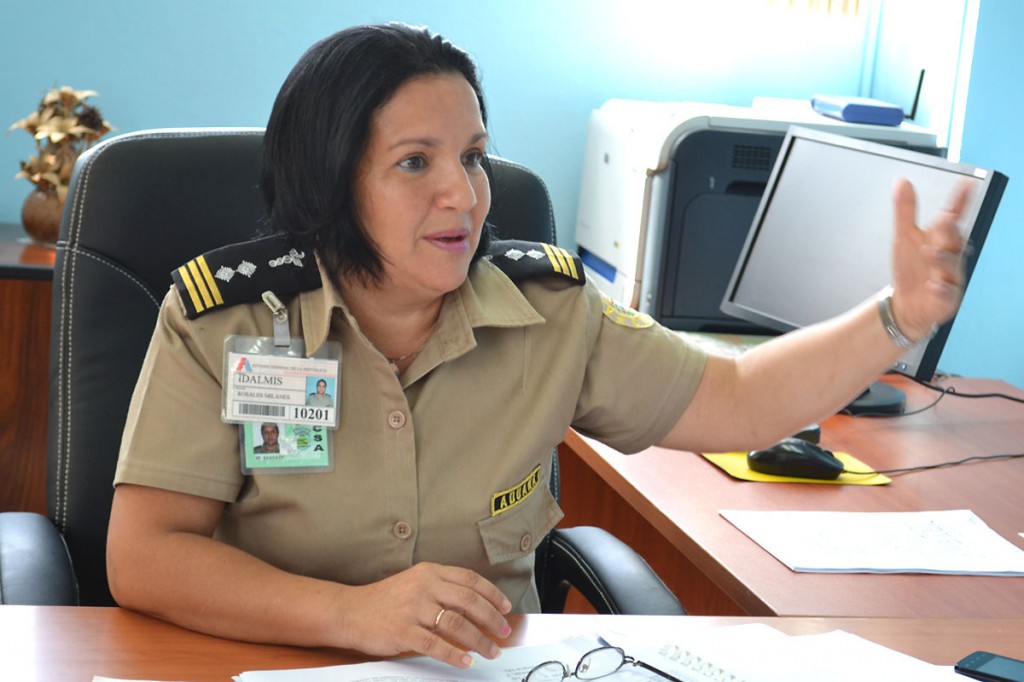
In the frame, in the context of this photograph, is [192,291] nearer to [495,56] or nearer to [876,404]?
[876,404]

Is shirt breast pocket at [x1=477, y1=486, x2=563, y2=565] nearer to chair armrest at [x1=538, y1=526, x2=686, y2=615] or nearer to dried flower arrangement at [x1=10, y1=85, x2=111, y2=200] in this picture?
chair armrest at [x1=538, y1=526, x2=686, y2=615]

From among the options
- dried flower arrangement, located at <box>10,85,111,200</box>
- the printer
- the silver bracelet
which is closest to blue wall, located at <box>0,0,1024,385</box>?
dried flower arrangement, located at <box>10,85,111,200</box>

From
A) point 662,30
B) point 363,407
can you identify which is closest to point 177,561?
point 363,407

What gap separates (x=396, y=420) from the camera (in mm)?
1262

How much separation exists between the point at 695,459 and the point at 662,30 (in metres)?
1.65

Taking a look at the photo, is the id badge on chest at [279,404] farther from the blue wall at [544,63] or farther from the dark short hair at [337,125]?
the blue wall at [544,63]

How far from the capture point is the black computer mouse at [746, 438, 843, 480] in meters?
1.65

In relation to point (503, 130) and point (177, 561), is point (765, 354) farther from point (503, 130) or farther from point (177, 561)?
point (503, 130)

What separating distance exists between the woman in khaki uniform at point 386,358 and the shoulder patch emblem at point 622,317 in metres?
0.03

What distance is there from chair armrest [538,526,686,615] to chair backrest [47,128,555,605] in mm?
543

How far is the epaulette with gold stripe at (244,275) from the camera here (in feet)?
4.10

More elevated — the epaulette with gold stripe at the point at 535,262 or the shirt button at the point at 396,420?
the epaulette with gold stripe at the point at 535,262

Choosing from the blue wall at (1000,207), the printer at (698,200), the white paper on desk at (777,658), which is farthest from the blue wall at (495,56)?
the white paper on desk at (777,658)

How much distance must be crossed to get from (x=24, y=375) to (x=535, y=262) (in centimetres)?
146
